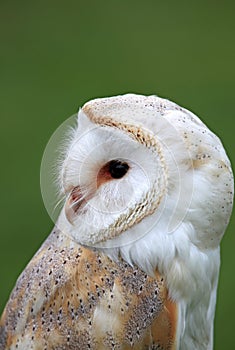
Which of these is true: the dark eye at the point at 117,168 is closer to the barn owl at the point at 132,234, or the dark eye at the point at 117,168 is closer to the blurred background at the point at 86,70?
the barn owl at the point at 132,234

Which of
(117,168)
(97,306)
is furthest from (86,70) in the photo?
(117,168)

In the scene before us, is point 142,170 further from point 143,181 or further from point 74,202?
point 74,202

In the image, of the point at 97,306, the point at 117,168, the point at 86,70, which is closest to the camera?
the point at 117,168

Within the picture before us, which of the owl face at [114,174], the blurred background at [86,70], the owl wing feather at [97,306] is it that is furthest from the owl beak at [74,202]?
the blurred background at [86,70]

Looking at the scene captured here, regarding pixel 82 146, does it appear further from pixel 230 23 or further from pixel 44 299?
pixel 230 23

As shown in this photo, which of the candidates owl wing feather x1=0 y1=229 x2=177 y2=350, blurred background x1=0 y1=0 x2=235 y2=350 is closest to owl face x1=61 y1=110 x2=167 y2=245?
owl wing feather x1=0 y1=229 x2=177 y2=350

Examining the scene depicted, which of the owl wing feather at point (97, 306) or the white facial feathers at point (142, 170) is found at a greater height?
the white facial feathers at point (142, 170)
